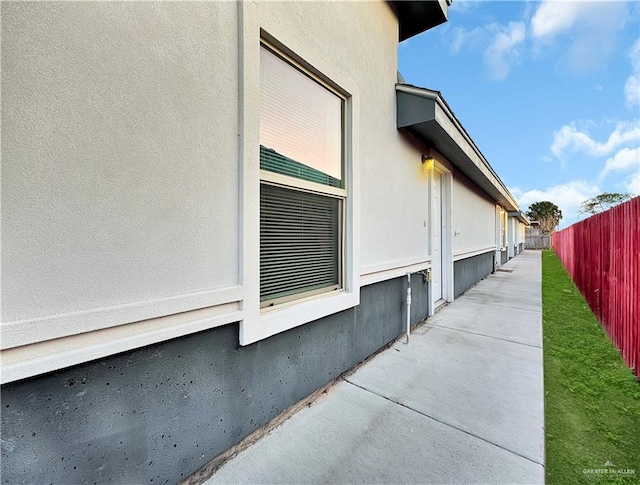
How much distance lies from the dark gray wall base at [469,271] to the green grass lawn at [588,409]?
87.4 inches

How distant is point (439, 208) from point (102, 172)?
5.68m

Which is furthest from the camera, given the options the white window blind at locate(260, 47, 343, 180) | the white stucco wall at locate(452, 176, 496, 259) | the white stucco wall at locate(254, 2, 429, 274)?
the white stucco wall at locate(452, 176, 496, 259)

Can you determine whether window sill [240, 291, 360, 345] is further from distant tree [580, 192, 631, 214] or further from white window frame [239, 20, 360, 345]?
distant tree [580, 192, 631, 214]

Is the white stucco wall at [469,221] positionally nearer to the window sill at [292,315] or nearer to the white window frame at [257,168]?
the window sill at [292,315]

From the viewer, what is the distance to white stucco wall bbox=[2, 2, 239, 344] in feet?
3.72

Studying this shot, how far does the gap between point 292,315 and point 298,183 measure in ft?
3.67

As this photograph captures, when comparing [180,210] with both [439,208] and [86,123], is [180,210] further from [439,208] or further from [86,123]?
[439,208]

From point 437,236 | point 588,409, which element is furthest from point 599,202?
point 588,409

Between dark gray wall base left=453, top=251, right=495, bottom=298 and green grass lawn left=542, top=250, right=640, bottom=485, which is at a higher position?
dark gray wall base left=453, top=251, right=495, bottom=298

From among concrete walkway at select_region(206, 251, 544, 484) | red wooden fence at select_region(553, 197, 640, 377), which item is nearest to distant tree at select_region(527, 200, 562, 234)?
red wooden fence at select_region(553, 197, 640, 377)

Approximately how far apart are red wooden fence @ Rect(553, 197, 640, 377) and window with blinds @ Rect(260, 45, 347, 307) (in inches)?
127

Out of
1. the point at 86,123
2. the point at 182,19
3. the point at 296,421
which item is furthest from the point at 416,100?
the point at 296,421

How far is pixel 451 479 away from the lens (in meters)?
1.75

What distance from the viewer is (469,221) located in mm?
7629
